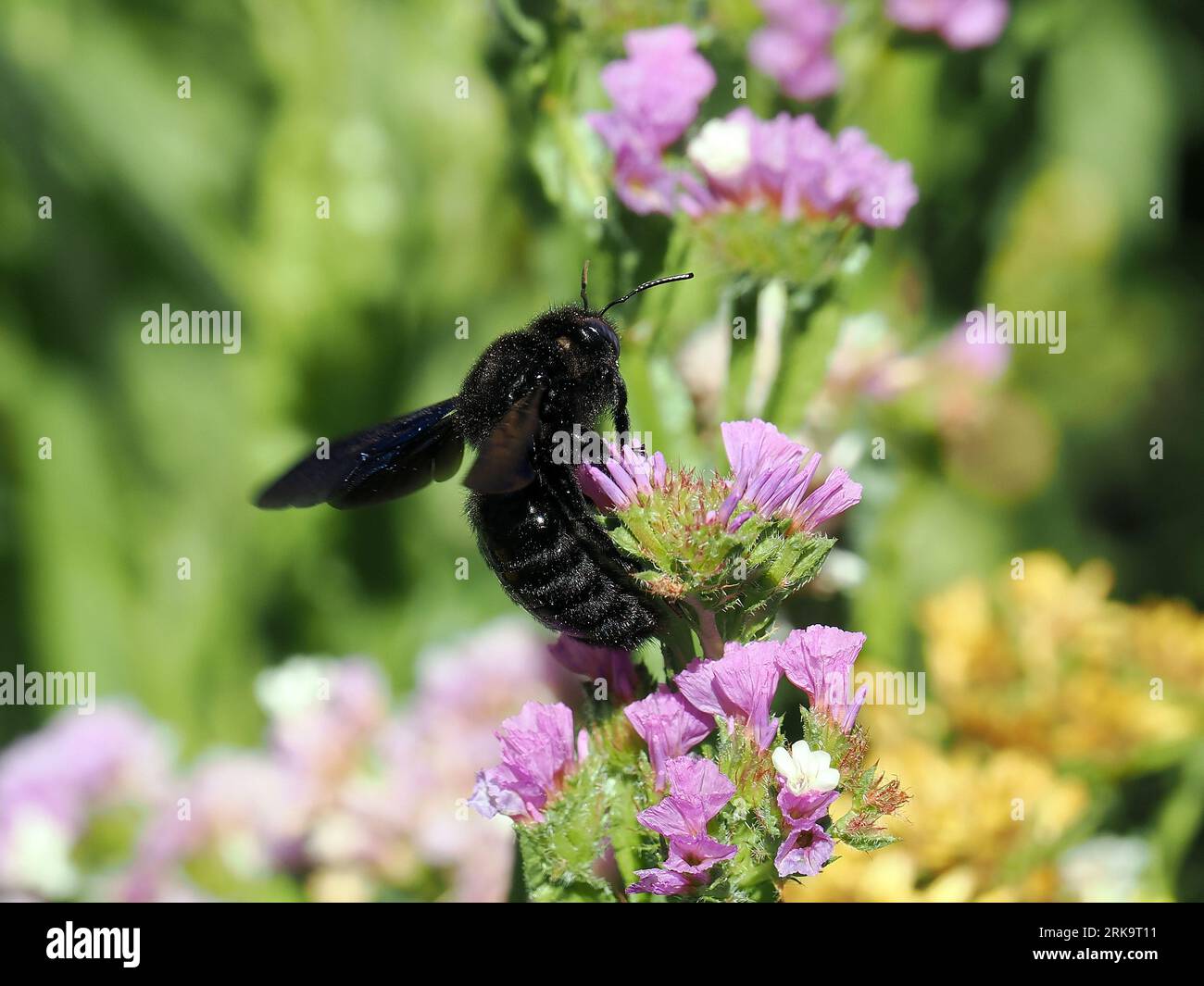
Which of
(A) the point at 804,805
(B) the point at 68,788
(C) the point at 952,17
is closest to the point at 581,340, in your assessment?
(A) the point at 804,805

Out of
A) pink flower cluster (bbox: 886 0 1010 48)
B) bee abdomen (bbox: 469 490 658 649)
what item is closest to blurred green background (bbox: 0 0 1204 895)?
pink flower cluster (bbox: 886 0 1010 48)

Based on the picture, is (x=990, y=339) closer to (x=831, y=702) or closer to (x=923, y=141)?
(x=923, y=141)

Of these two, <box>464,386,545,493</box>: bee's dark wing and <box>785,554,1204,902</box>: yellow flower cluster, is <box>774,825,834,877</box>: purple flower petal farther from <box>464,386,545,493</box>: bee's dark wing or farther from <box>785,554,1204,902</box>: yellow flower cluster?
<box>785,554,1204,902</box>: yellow flower cluster

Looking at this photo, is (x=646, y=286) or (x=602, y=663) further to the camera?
(x=646, y=286)

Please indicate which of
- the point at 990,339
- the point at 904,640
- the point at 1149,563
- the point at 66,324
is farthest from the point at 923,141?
the point at 66,324

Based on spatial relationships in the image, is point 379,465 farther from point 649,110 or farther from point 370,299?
point 370,299

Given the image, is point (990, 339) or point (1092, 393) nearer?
point (990, 339)

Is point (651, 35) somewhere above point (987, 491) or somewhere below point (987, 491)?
above
